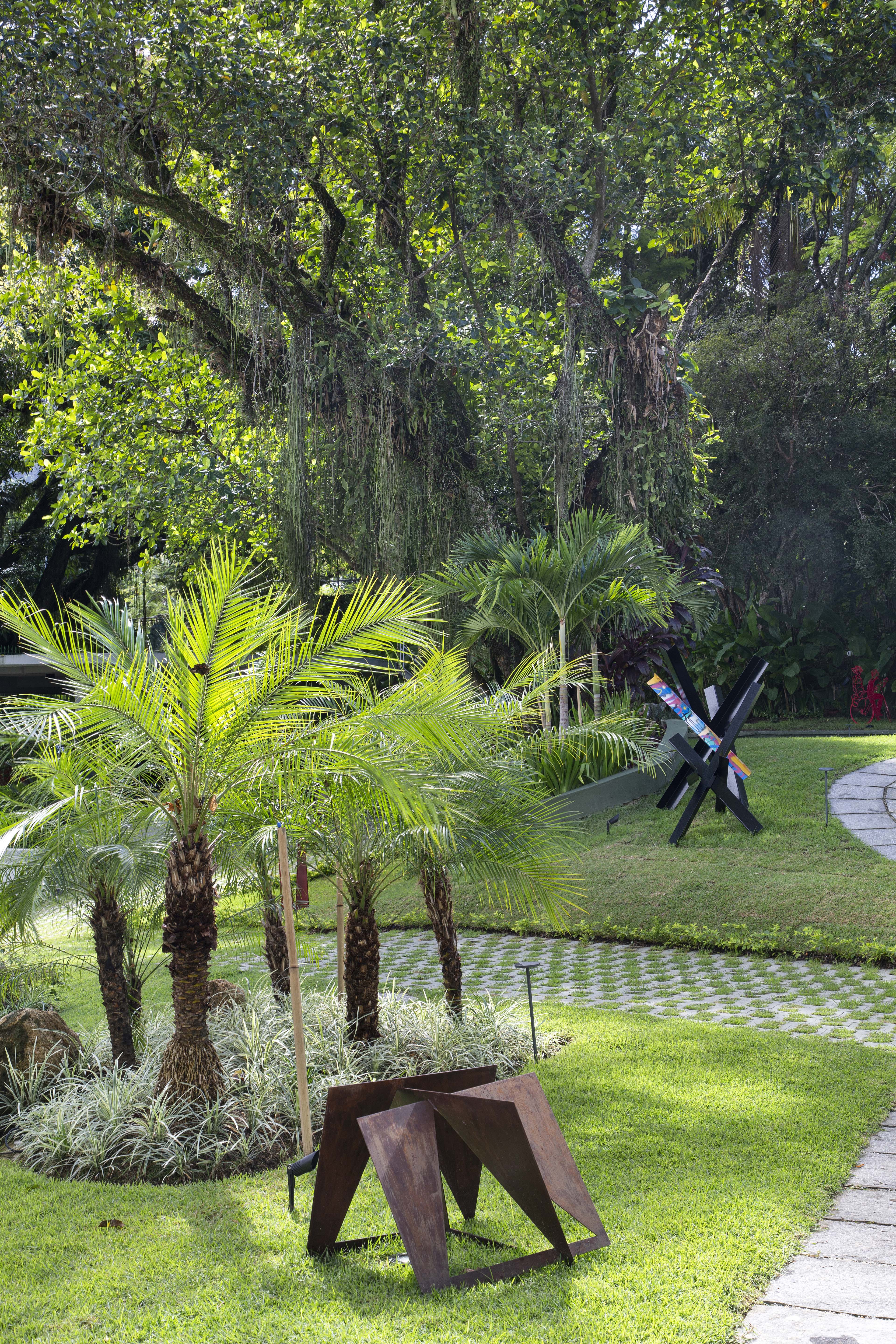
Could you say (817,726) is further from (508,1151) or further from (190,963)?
(508,1151)

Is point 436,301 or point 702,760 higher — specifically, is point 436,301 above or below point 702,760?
above

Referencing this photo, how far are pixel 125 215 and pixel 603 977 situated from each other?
1033 centimetres

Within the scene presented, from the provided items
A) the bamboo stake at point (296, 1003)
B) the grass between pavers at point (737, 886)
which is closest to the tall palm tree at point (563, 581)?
the grass between pavers at point (737, 886)

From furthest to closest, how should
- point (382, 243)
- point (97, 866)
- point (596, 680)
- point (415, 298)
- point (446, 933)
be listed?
1. point (382, 243)
2. point (415, 298)
3. point (596, 680)
4. point (446, 933)
5. point (97, 866)

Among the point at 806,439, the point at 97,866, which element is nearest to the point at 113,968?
the point at 97,866

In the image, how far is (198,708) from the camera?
485cm

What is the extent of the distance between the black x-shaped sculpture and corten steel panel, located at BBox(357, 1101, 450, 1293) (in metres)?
6.99

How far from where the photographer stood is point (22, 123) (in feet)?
33.9

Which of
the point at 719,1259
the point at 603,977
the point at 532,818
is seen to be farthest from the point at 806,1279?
the point at 603,977

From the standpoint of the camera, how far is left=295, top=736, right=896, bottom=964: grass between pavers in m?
8.39

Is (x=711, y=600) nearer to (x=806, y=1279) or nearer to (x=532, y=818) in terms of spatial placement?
(x=532, y=818)

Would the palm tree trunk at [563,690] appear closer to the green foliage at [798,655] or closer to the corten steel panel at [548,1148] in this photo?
the corten steel panel at [548,1148]

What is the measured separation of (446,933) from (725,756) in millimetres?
4940

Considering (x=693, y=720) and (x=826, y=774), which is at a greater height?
(x=693, y=720)
